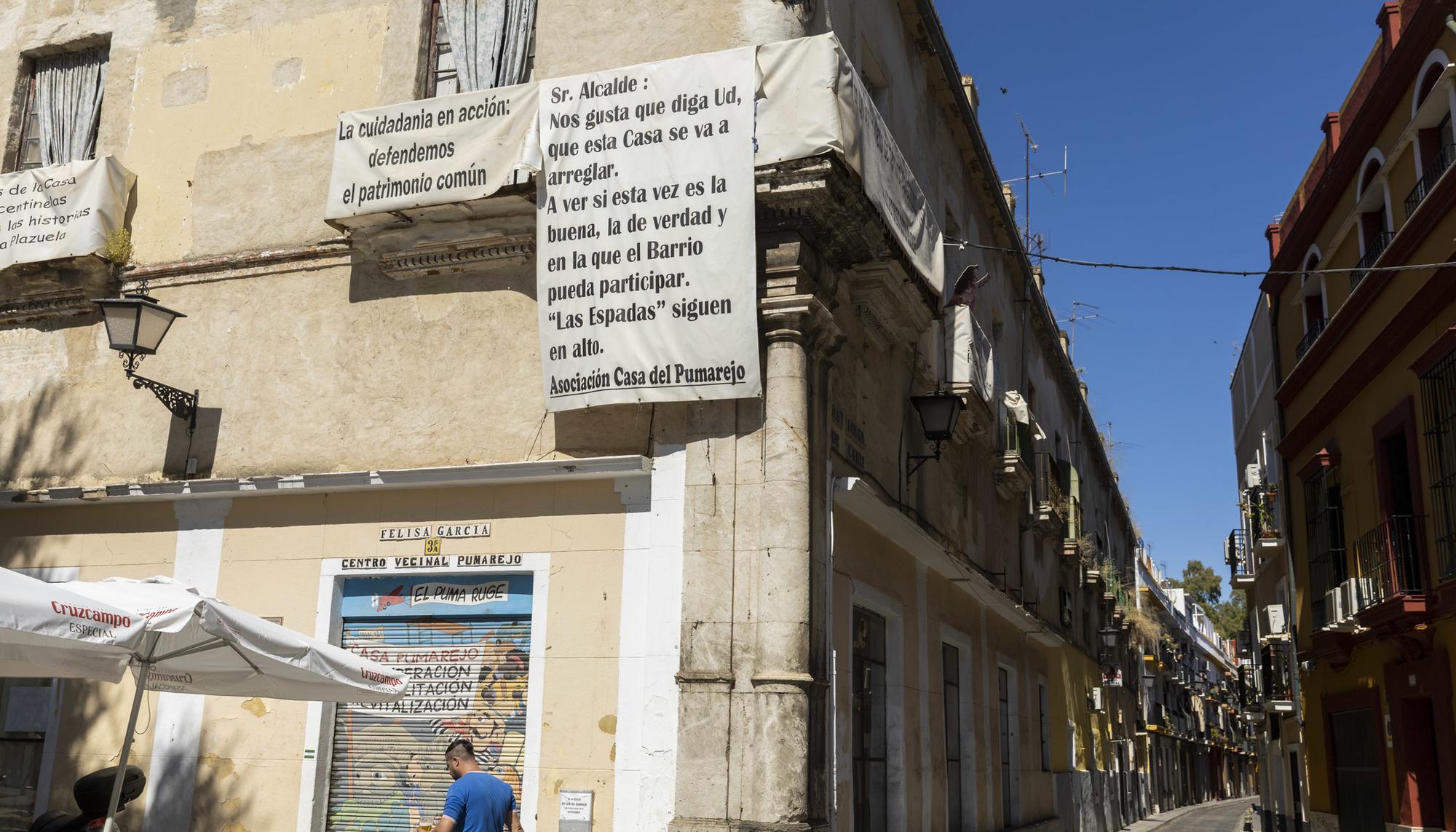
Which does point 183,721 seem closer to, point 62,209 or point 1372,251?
point 62,209

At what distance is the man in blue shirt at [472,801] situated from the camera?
691cm

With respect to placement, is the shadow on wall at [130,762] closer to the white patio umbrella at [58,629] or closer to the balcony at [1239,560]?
the white patio umbrella at [58,629]

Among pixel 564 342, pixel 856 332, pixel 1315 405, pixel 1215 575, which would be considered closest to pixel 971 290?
pixel 856 332

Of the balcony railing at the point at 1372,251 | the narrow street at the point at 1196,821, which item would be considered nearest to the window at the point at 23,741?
the balcony railing at the point at 1372,251

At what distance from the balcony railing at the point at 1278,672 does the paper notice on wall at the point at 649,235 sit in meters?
15.9

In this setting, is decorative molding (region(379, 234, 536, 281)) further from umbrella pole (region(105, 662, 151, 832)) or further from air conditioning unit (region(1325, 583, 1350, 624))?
air conditioning unit (region(1325, 583, 1350, 624))

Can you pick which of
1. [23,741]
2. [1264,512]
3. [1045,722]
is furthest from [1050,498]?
[23,741]

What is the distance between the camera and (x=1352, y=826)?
1691cm

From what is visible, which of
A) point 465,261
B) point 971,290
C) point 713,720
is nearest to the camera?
point 713,720

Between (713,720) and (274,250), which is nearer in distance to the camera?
(713,720)

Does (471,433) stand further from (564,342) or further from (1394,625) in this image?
(1394,625)

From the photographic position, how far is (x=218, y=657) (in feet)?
24.1

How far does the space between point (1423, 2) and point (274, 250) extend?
12.5 metres

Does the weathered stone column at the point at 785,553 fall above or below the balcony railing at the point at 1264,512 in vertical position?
below
